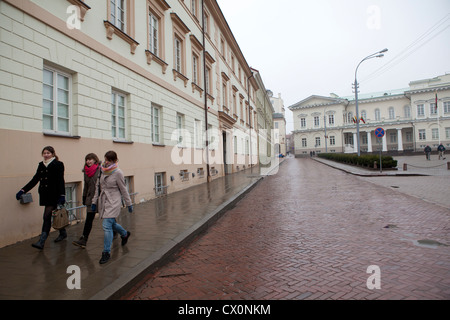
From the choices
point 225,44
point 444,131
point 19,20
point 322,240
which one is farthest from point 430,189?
point 444,131

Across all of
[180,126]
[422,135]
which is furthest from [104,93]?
[422,135]

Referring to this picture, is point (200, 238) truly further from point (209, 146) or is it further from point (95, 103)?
point (209, 146)

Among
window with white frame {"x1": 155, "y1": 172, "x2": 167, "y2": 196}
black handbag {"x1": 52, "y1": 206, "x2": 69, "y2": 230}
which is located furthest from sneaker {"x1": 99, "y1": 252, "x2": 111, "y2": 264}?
window with white frame {"x1": 155, "y1": 172, "x2": 167, "y2": 196}

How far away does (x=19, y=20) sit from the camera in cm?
502

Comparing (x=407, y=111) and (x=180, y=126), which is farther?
(x=407, y=111)

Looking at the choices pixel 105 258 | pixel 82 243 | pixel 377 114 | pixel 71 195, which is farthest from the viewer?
pixel 377 114

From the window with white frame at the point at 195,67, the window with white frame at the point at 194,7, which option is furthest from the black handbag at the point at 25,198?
the window with white frame at the point at 194,7

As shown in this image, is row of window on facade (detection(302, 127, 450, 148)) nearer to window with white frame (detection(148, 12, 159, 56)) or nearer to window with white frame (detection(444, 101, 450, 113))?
window with white frame (detection(444, 101, 450, 113))

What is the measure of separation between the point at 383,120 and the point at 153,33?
67984mm

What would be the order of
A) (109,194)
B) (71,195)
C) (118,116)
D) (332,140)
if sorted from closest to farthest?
(109,194), (71,195), (118,116), (332,140)

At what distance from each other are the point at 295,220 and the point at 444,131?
6758 centimetres

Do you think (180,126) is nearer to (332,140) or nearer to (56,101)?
(56,101)

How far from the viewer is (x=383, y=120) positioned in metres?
65.3

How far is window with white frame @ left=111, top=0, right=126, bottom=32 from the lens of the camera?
814 cm
